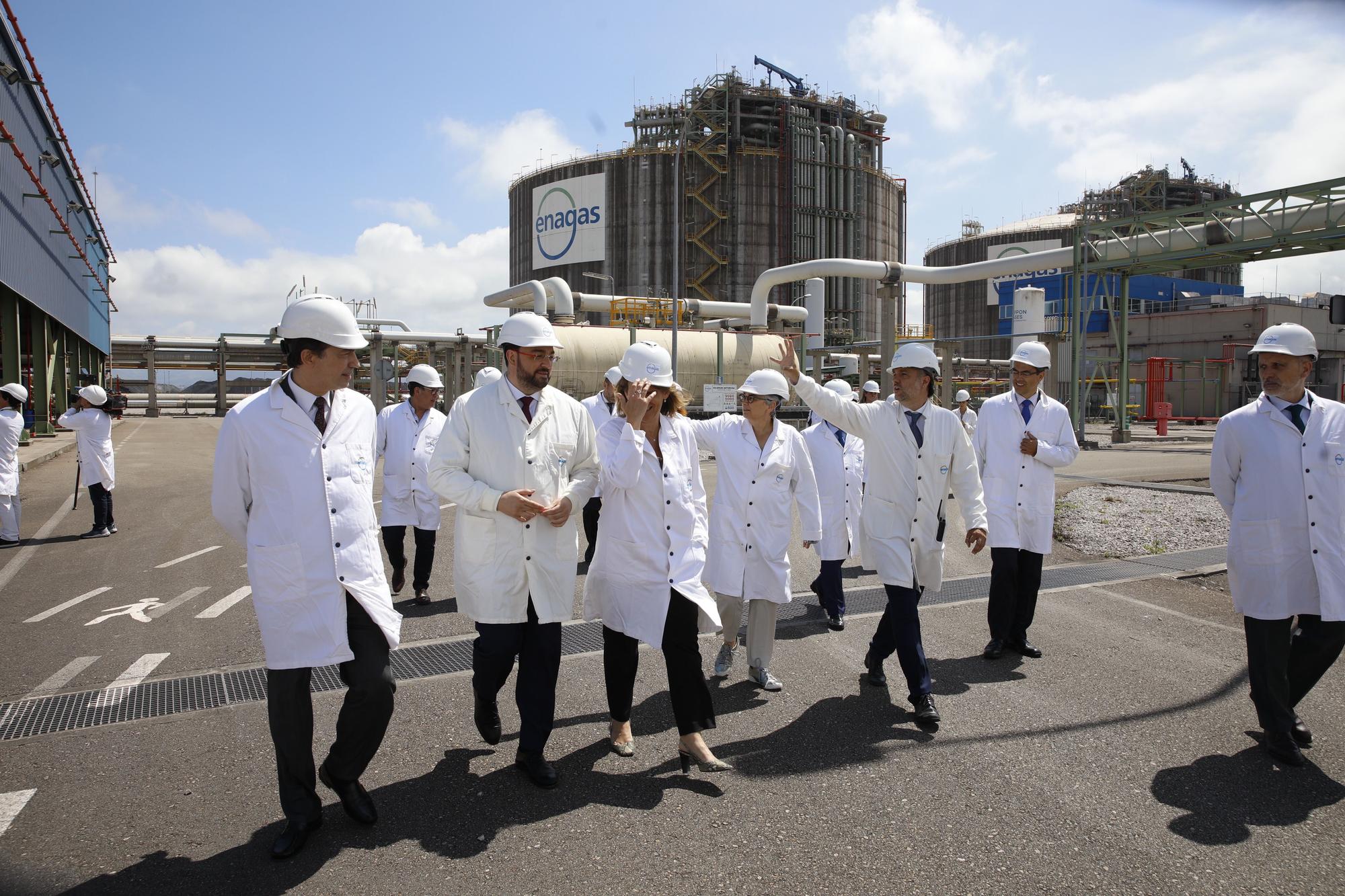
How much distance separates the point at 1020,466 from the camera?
6.11 metres

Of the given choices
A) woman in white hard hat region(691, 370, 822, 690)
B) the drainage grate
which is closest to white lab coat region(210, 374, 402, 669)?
the drainage grate

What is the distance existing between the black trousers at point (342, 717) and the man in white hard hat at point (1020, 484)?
3.93 m

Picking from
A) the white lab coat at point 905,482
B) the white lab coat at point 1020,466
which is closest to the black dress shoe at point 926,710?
the white lab coat at point 905,482

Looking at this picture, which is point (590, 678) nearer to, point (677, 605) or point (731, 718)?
point (731, 718)

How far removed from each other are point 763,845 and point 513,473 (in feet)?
6.04

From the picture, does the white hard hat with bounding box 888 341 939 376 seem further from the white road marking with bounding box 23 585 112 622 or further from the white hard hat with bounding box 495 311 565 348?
the white road marking with bounding box 23 585 112 622

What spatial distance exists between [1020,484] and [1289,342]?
1.98 meters

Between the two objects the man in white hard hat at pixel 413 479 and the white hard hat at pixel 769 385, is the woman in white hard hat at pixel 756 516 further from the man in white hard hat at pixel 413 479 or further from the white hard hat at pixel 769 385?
the man in white hard hat at pixel 413 479

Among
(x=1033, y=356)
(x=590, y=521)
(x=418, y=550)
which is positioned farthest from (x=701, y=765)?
(x=590, y=521)

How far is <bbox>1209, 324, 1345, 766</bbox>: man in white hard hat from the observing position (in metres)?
4.20

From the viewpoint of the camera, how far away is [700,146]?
53.7 metres

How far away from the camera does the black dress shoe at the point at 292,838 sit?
324 centimetres

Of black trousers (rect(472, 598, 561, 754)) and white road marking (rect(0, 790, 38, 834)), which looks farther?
black trousers (rect(472, 598, 561, 754))

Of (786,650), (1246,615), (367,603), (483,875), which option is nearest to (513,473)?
(367,603)
